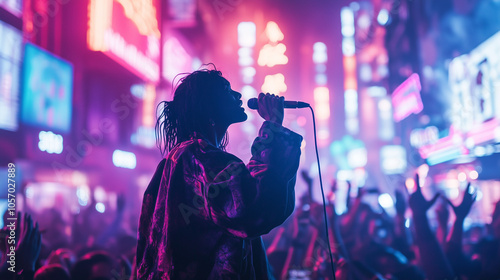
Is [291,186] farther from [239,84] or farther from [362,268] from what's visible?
[239,84]

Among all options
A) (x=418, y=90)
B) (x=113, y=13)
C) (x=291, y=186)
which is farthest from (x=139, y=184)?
(x=291, y=186)

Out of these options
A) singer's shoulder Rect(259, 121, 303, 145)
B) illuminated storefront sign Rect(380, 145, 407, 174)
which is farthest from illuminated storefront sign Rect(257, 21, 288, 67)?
singer's shoulder Rect(259, 121, 303, 145)

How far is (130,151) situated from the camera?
18.8 m

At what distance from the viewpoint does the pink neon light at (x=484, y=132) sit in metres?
11.0

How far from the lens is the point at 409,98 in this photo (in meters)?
18.3

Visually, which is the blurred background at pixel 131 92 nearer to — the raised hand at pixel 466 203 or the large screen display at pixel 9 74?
the large screen display at pixel 9 74

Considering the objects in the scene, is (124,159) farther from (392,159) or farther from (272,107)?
(392,159)

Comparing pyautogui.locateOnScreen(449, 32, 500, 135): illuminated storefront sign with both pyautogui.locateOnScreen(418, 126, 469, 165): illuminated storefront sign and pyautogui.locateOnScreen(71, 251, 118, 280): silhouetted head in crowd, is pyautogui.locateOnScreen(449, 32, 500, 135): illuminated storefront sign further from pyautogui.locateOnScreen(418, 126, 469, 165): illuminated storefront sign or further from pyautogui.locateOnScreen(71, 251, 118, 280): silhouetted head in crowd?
pyautogui.locateOnScreen(71, 251, 118, 280): silhouetted head in crowd

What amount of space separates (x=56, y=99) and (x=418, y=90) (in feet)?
47.0

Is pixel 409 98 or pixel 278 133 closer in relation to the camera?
pixel 278 133

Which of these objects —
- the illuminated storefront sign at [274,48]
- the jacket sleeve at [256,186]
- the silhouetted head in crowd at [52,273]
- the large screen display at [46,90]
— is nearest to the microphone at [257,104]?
the jacket sleeve at [256,186]

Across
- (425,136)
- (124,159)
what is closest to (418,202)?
(124,159)

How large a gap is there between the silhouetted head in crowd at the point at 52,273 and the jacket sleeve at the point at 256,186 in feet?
7.25

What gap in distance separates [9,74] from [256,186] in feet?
31.9
